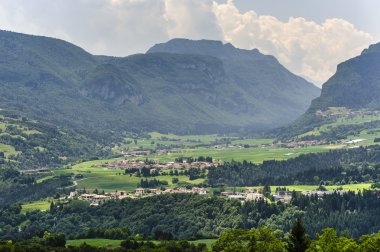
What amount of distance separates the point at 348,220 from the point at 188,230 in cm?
5239

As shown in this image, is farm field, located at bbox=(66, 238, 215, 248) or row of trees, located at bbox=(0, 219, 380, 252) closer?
row of trees, located at bbox=(0, 219, 380, 252)

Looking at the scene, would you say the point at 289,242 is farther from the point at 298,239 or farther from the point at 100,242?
the point at 100,242

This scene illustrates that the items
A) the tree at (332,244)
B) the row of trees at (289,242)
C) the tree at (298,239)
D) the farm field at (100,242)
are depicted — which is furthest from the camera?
the farm field at (100,242)

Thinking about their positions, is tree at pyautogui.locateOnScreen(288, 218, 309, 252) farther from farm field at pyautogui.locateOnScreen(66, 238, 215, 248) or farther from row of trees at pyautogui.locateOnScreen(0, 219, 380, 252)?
farm field at pyautogui.locateOnScreen(66, 238, 215, 248)

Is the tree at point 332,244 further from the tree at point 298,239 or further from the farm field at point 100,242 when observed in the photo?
the farm field at point 100,242

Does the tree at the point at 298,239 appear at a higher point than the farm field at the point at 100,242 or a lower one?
higher

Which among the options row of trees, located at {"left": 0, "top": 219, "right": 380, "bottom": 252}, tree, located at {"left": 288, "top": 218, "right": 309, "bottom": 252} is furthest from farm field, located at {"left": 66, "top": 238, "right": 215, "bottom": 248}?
tree, located at {"left": 288, "top": 218, "right": 309, "bottom": 252}

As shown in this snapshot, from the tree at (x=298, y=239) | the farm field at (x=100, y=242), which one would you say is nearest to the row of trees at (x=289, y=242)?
the tree at (x=298, y=239)

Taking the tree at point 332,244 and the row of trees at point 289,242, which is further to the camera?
the row of trees at point 289,242

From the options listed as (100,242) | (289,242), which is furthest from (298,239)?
(100,242)

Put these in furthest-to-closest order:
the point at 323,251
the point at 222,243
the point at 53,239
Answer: the point at 53,239 < the point at 222,243 < the point at 323,251

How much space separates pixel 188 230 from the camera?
192125 mm

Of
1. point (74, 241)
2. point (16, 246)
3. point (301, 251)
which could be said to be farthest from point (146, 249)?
point (301, 251)

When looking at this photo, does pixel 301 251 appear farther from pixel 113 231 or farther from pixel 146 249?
pixel 113 231
